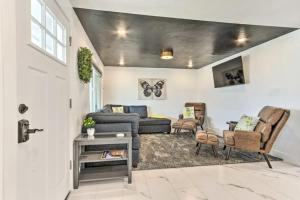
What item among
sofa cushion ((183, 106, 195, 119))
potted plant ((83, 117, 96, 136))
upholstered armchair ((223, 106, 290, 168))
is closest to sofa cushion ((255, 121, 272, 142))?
upholstered armchair ((223, 106, 290, 168))

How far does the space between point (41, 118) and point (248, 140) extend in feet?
10.2

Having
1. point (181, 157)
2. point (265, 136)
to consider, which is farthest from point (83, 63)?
point (265, 136)

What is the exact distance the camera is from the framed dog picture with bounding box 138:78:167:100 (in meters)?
6.95

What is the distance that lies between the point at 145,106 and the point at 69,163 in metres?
4.59

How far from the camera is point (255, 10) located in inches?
97.0

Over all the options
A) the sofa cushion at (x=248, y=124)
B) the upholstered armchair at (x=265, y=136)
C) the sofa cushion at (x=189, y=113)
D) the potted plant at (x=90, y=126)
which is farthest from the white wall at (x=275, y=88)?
the potted plant at (x=90, y=126)

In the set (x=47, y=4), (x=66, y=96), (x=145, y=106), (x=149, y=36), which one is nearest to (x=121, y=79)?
(x=145, y=106)

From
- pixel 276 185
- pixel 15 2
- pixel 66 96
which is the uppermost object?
pixel 15 2

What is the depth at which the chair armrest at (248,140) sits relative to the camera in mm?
3143

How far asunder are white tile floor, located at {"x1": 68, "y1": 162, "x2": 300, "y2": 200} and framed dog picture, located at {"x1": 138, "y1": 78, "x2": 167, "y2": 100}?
4.21 m

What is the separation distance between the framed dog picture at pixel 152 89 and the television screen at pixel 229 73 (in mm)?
2011

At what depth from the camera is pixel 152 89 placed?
7016 millimetres

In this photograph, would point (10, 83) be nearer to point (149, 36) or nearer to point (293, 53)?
point (149, 36)

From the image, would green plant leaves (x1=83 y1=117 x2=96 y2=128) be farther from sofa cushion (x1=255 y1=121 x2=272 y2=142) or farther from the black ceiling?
sofa cushion (x1=255 y1=121 x2=272 y2=142)
